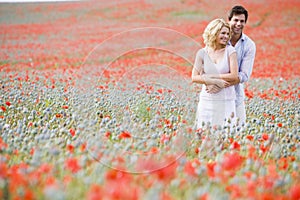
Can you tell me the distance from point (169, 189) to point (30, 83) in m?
2.88

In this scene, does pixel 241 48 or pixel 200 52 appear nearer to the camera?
pixel 200 52

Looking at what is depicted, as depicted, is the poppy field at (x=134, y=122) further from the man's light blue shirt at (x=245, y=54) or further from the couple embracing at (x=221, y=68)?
the man's light blue shirt at (x=245, y=54)

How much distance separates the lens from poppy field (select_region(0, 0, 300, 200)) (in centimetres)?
134

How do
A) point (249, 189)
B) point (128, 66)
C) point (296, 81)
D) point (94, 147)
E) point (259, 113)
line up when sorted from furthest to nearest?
point (128, 66)
point (296, 81)
point (259, 113)
point (94, 147)
point (249, 189)

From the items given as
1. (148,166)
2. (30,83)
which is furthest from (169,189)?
(30,83)

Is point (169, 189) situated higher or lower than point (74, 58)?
lower

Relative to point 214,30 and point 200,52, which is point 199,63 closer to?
point 200,52

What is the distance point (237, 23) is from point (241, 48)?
15 cm

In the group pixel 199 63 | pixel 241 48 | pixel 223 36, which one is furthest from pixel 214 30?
pixel 241 48

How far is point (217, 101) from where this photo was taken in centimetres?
257

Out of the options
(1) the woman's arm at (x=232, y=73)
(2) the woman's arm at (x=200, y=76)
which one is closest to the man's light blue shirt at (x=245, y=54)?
(1) the woman's arm at (x=232, y=73)

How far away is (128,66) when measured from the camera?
Result: 5.21m

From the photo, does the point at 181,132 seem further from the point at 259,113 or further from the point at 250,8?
the point at 250,8

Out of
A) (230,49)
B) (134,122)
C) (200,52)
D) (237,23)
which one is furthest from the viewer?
(237,23)
